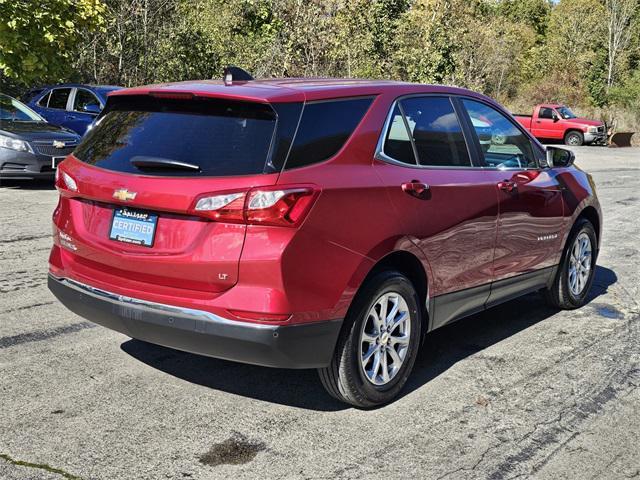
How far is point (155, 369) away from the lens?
4773 mm

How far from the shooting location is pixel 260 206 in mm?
3668

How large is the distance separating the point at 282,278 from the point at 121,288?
3.12 ft

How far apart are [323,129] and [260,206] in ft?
2.04

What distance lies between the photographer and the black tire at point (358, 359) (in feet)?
13.3

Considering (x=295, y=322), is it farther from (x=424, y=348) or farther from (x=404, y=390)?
(x=424, y=348)

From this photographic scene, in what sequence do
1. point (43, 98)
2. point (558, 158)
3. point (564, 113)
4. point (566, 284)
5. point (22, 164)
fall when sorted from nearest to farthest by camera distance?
point (558, 158) → point (566, 284) → point (22, 164) → point (43, 98) → point (564, 113)

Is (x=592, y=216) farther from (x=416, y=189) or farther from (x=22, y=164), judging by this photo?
(x=22, y=164)

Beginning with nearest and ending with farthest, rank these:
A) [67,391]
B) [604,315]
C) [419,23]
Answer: [67,391] < [604,315] < [419,23]

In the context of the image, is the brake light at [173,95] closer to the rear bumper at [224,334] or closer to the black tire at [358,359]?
the rear bumper at [224,334]

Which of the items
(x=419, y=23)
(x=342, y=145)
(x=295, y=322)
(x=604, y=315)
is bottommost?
(x=604, y=315)

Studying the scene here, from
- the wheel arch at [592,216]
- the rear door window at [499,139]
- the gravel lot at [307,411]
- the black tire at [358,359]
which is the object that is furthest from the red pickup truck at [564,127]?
the black tire at [358,359]

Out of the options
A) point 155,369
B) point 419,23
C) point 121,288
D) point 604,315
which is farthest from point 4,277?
point 419,23

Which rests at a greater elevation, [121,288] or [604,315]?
[121,288]

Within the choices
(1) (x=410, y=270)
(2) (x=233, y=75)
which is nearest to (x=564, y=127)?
(1) (x=410, y=270)
